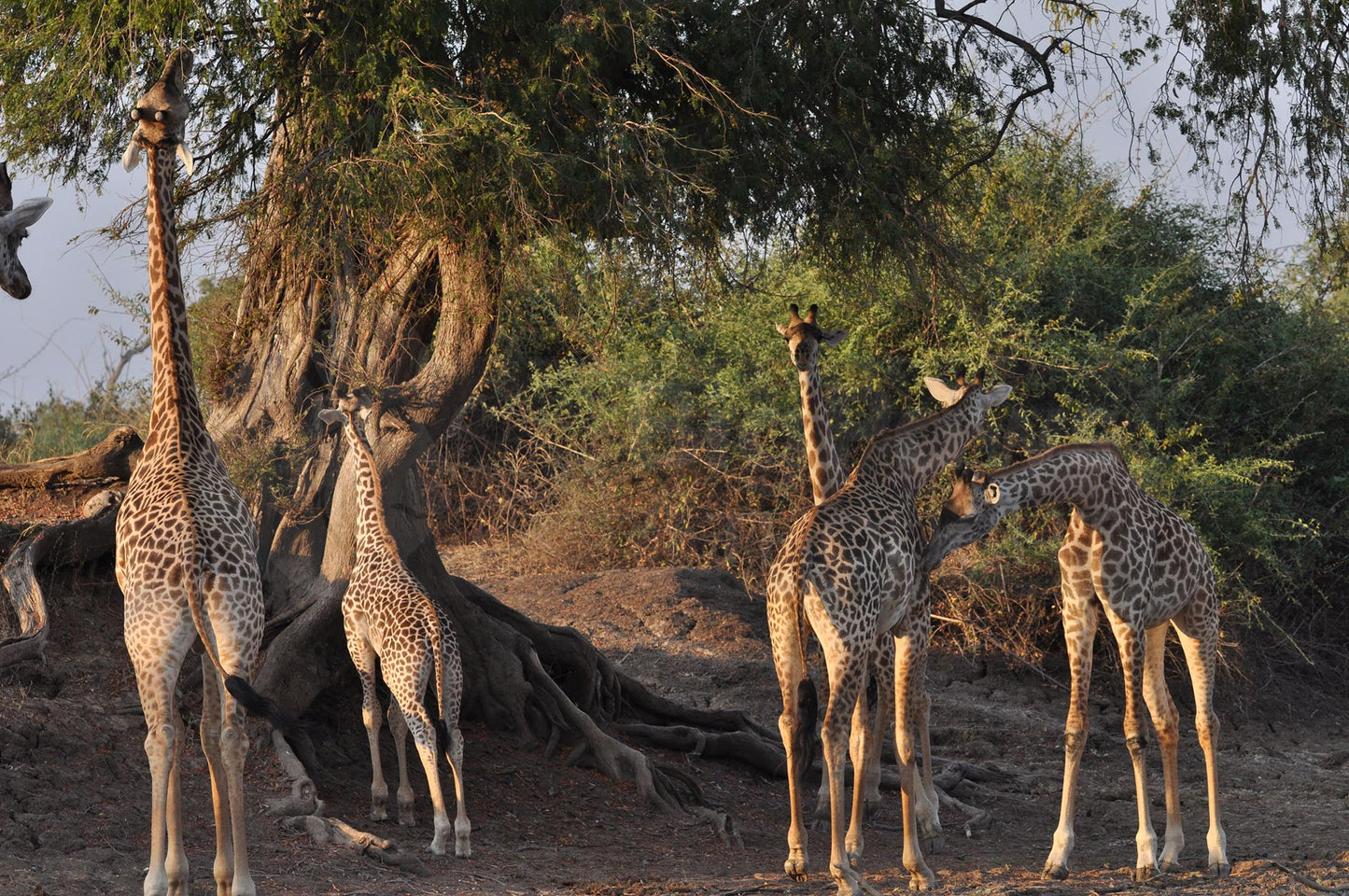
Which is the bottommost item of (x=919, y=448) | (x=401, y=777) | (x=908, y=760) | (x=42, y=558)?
(x=401, y=777)

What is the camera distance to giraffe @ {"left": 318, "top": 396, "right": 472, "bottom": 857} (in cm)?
768

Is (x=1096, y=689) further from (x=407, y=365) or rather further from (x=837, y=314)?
(x=407, y=365)

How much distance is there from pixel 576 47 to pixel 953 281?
3.33 m

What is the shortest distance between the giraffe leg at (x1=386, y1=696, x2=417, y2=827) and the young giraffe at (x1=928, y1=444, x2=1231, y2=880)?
3.40m

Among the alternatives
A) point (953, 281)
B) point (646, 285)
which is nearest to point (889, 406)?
point (953, 281)

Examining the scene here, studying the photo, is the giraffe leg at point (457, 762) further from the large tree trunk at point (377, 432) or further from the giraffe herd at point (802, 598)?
the large tree trunk at point (377, 432)

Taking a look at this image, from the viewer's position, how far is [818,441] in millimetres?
8141

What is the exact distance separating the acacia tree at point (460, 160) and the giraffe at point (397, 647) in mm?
710

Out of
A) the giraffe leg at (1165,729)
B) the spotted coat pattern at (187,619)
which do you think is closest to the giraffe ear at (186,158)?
the spotted coat pattern at (187,619)

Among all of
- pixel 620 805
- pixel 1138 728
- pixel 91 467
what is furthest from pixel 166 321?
pixel 1138 728

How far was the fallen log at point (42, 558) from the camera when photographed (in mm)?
8086

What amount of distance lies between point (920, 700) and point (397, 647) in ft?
10.8

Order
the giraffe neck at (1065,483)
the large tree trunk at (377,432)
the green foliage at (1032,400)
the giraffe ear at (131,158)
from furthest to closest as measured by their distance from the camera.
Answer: the green foliage at (1032,400), the large tree trunk at (377,432), the giraffe neck at (1065,483), the giraffe ear at (131,158)

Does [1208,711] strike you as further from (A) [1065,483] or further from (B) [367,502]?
(B) [367,502]
